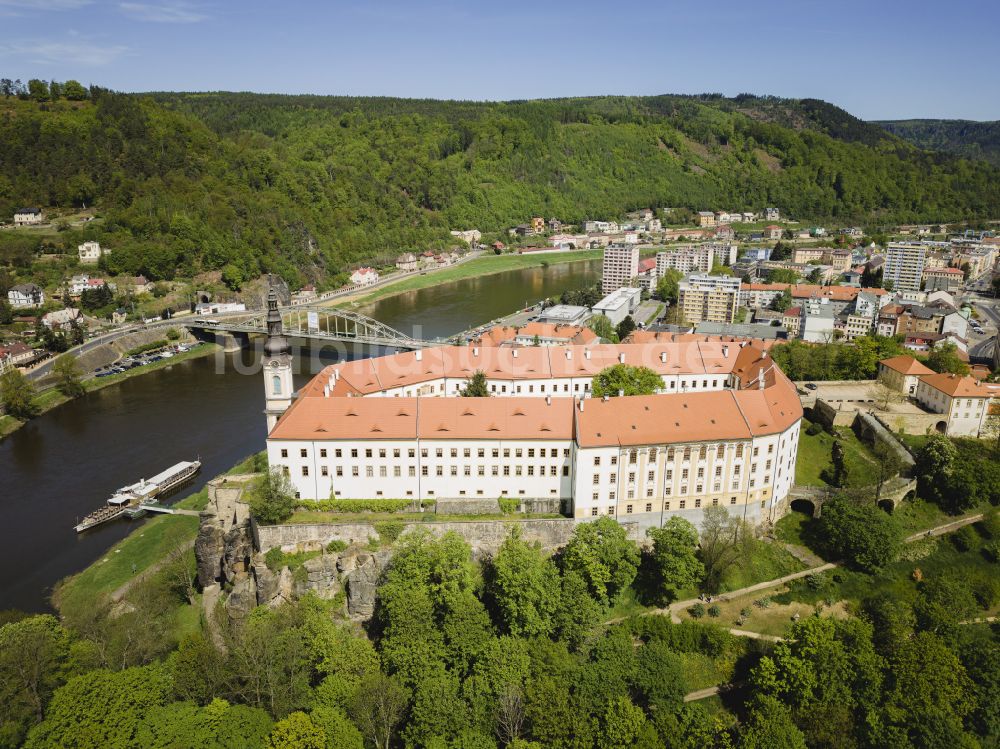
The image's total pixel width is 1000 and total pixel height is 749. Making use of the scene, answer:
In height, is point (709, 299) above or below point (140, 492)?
above

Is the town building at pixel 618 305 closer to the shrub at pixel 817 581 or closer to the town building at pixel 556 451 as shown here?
the town building at pixel 556 451

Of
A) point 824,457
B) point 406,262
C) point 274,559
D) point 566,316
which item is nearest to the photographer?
point 274,559

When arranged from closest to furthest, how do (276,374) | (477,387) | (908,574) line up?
(908,574), (276,374), (477,387)

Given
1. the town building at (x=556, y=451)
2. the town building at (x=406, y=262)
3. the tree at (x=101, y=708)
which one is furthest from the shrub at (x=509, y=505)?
the town building at (x=406, y=262)

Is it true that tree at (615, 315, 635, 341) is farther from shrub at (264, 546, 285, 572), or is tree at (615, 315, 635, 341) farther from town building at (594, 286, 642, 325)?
shrub at (264, 546, 285, 572)

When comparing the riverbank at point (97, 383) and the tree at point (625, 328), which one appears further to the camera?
the tree at point (625, 328)

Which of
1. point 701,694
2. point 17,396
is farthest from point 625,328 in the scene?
point 17,396

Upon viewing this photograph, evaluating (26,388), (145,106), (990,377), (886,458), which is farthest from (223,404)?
(145,106)

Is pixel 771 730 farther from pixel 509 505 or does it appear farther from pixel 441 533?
pixel 441 533
